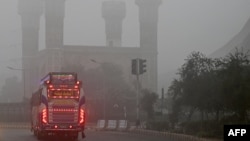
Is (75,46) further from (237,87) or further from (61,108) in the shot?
(61,108)

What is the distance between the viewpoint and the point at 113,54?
14588 centimetres

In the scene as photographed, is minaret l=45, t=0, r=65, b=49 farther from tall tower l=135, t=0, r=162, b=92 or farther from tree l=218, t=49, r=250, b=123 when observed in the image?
tree l=218, t=49, r=250, b=123

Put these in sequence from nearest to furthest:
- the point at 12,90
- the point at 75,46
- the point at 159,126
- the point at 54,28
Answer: the point at 159,126, the point at 12,90, the point at 75,46, the point at 54,28

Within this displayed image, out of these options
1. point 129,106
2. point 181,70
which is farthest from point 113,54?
point 181,70

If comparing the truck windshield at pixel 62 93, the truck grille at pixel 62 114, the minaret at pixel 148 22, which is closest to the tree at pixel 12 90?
the minaret at pixel 148 22

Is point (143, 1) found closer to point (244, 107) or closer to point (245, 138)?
point (244, 107)

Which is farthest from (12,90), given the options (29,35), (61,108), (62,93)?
(61,108)

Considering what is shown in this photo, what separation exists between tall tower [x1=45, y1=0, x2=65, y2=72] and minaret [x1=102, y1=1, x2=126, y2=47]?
24.0 m

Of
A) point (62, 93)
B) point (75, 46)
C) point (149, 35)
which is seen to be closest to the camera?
point (62, 93)

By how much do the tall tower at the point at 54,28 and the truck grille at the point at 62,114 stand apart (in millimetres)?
113672

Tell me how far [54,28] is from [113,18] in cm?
3662

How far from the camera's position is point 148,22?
559 feet

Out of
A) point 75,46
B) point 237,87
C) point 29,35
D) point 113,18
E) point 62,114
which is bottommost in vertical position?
point 62,114

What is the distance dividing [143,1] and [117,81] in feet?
237
